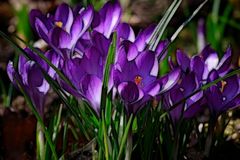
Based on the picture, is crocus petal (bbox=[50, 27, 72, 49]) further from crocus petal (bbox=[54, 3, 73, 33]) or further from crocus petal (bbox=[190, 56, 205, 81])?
crocus petal (bbox=[190, 56, 205, 81])

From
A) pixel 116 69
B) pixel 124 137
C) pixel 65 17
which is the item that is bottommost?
pixel 124 137

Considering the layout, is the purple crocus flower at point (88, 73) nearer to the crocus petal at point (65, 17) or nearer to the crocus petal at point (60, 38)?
the crocus petal at point (60, 38)

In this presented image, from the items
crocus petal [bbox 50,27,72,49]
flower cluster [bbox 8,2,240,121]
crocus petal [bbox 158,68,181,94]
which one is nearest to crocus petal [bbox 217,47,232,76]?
flower cluster [bbox 8,2,240,121]

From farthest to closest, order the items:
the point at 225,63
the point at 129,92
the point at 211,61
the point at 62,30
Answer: the point at 211,61 < the point at 225,63 < the point at 62,30 < the point at 129,92

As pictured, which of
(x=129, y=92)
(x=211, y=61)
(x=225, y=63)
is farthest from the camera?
(x=211, y=61)

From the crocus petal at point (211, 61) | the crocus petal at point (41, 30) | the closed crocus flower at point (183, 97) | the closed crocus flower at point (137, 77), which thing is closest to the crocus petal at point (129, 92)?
the closed crocus flower at point (137, 77)

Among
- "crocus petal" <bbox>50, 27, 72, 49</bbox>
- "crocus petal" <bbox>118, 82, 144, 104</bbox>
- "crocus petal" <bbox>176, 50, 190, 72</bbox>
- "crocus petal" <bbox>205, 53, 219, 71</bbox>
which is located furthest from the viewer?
"crocus petal" <bbox>205, 53, 219, 71</bbox>

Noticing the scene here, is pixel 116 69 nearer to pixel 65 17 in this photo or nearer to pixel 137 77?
pixel 137 77

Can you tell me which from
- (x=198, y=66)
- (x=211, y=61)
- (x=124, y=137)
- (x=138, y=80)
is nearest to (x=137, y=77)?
(x=138, y=80)
